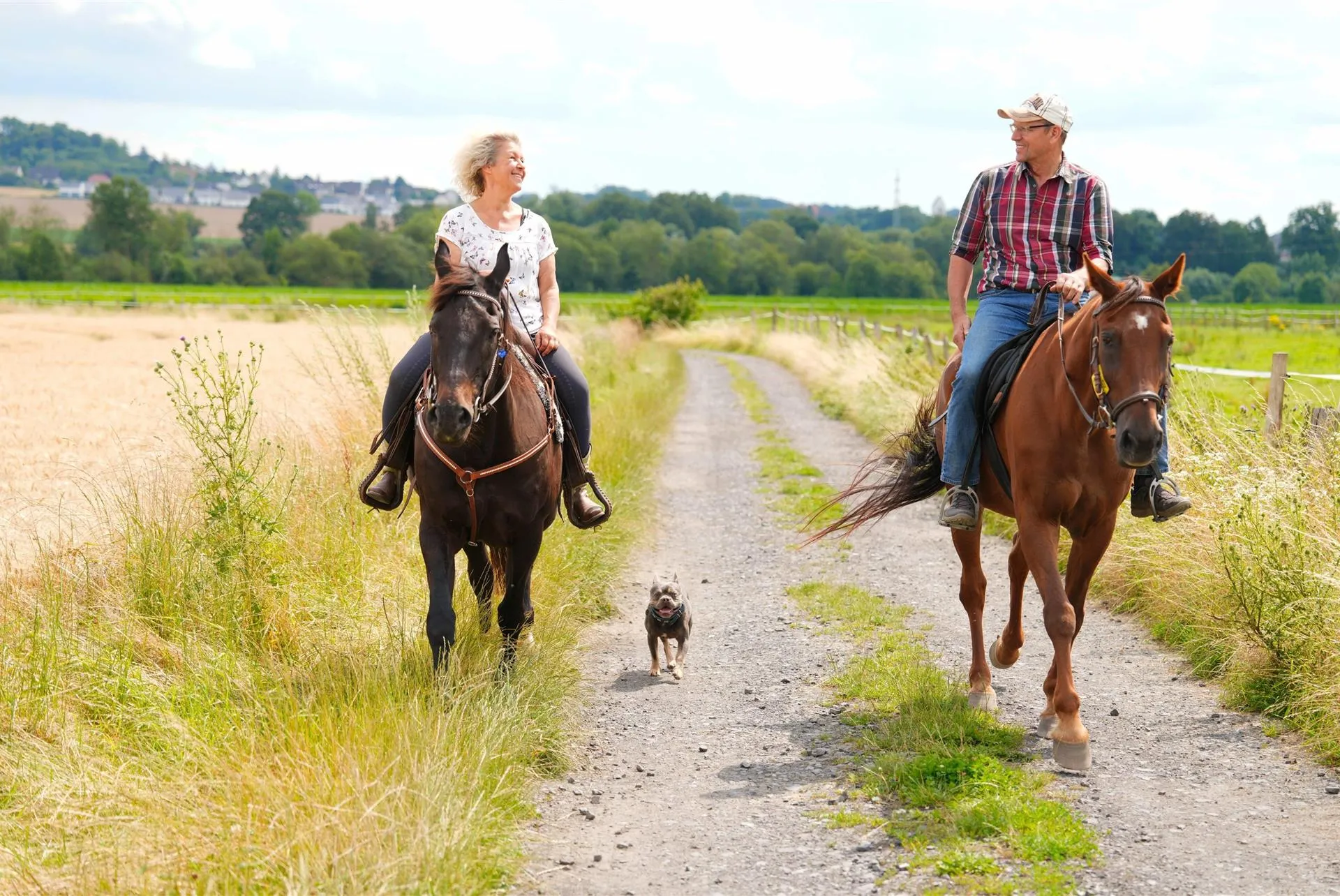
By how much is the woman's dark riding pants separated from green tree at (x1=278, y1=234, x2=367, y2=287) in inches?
3623

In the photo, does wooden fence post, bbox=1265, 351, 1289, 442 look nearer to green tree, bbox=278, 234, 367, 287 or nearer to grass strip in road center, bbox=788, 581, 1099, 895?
grass strip in road center, bbox=788, 581, 1099, 895

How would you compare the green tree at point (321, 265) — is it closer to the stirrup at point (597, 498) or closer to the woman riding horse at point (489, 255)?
the stirrup at point (597, 498)

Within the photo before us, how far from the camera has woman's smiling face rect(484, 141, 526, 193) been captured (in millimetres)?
6488

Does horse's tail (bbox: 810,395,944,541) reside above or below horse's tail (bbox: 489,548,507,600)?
above

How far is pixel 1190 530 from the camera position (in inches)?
326

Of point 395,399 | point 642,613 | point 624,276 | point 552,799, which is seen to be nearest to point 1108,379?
point 552,799

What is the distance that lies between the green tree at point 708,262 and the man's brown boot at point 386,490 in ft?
328

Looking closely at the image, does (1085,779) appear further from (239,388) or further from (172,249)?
(172,249)

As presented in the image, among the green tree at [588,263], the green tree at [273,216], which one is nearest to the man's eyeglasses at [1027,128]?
the green tree at [588,263]

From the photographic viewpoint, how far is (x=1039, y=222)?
656 cm

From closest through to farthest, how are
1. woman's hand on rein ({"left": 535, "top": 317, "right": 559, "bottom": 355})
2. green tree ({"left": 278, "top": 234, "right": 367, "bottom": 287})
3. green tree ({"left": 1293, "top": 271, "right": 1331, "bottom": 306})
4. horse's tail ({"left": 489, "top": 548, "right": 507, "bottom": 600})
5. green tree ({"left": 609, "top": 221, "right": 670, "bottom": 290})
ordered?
woman's hand on rein ({"left": 535, "top": 317, "right": 559, "bottom": 355}) < horse's tail ({"left": 489, "top": 548, "right": 507, "bottom": 600}) < green tree ({"left": 1293, "top": 271, "right": 1331, "bottom": 306}) < green tree ({"left": 278, "top": 234, "right": 367, "bottom": 287}) < green tree ({"left": 609, "top": 221, "right": 670, "bottom": 290})

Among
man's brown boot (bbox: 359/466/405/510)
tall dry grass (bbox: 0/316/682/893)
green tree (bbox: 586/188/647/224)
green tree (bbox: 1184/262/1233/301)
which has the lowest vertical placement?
tall dry grass (bbox: 0/316/682/893)

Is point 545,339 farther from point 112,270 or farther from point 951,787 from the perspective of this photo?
point 112,270

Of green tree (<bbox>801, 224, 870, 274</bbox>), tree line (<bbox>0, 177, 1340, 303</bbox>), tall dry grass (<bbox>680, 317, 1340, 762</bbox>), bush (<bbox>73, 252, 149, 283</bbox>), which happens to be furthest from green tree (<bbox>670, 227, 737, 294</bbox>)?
tall dry grass (<bbox>680, 317, 1340, 762</bbox>)
